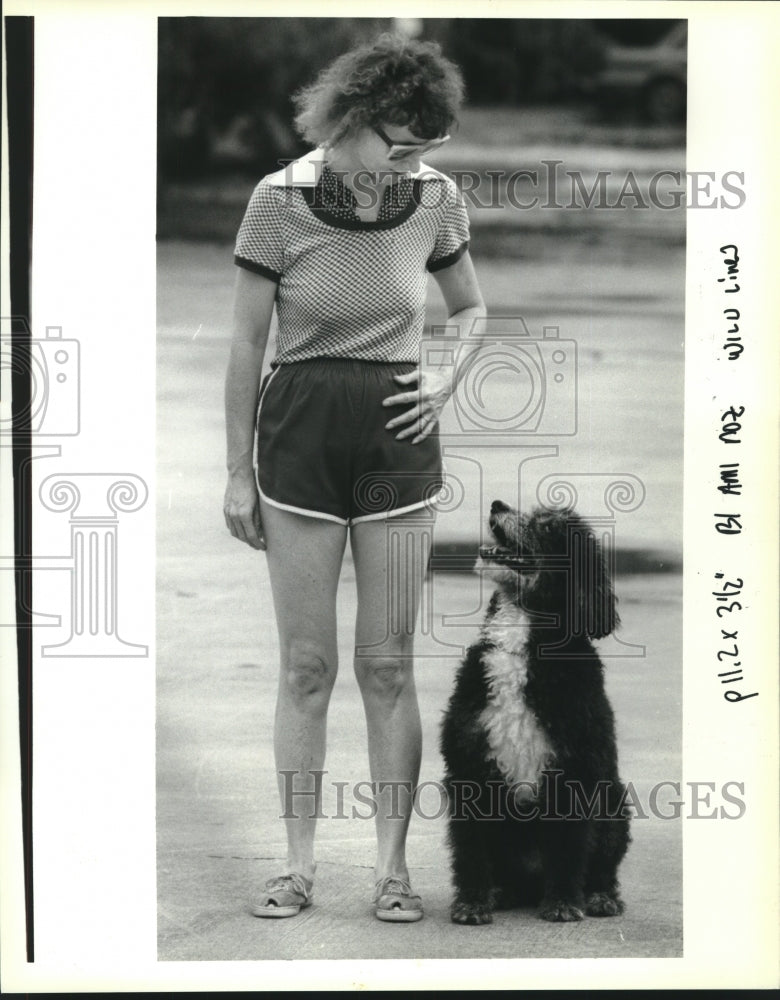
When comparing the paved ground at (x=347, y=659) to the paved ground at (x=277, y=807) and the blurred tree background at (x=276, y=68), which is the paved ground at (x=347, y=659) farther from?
the blurred tree background at (x=276, y=68)

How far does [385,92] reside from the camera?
12.1ft

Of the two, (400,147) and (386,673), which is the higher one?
(400,147)

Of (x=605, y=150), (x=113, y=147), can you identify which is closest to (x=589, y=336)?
(x=605, y=150)

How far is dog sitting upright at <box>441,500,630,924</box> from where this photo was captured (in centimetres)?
376

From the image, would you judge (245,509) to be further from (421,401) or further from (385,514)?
(421,401)

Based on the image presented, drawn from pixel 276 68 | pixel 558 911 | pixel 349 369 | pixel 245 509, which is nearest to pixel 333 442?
pixel 349 369

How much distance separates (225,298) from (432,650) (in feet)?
3.59

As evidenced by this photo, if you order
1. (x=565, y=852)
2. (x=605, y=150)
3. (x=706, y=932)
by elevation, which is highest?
(x=605, y=150)

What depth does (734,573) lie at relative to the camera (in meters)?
3.93

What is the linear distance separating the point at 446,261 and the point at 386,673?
1.09 m

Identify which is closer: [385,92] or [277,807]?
[385,92]

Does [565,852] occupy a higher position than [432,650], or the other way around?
[432,650]

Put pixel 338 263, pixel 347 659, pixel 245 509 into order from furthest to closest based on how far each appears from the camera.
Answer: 1. pixel 347 659
2. pixel 245 509
3. pixel 338 263

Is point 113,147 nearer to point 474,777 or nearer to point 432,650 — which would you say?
point 432,650
